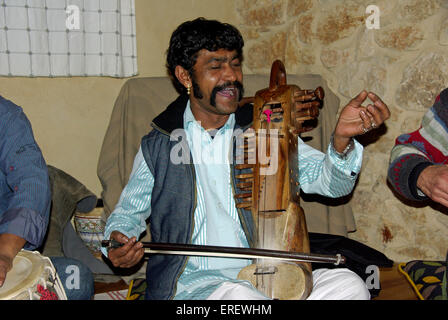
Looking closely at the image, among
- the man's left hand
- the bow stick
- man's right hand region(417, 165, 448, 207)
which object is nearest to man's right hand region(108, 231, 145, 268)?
the bow stick

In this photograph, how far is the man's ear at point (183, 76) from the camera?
1951mm

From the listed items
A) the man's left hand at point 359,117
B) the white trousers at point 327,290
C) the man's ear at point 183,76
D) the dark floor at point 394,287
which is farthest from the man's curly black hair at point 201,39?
the dark floor at point 394,287

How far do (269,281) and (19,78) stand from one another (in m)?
2.31

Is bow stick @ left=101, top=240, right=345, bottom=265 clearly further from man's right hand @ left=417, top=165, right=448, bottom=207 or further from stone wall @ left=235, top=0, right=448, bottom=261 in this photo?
stone wall @ left=235, top=0, right=448, bottom=261

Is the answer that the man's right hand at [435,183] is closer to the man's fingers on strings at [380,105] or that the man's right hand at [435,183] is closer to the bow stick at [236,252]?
the man's fingers on strings at [380,105]

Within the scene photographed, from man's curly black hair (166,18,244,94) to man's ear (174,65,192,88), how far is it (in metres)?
0.03

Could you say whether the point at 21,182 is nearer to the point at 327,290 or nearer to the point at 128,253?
the point at 128,253

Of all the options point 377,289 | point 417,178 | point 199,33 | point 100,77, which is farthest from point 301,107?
point 100,77

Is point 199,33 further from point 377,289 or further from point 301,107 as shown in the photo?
point 377,289

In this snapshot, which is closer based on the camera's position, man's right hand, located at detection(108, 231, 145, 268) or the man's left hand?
the man's left hand

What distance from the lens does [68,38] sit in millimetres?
3090

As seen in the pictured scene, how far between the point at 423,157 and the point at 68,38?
7.53ft

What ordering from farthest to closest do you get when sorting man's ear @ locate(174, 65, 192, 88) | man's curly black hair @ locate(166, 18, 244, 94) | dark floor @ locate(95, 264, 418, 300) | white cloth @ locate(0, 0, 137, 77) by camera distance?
1. white cloth @ locate(0, 0, 137, 77)
2. dark floor @ locate(95, 264, 418, 300)
3. man's ear @ locate(174, 65, 192, 88)
4. man's curly black hair @ locate(166, 18, 244, 94)

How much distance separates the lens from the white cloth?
2945 mm
